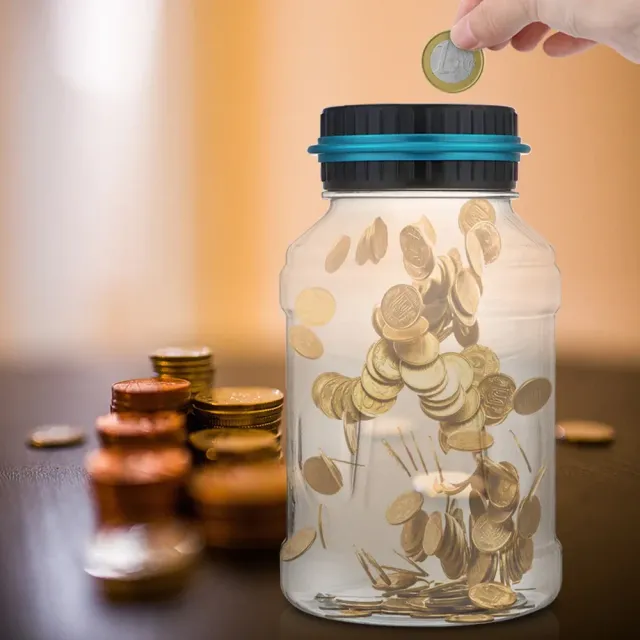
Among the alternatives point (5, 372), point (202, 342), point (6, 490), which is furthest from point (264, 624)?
point (202, 342)

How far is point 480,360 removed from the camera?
69cm

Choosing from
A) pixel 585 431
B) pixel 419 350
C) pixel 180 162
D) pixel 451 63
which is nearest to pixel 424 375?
pixel 419 350

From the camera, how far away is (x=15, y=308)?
330 cm

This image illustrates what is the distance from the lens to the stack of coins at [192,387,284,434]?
3.33 ft

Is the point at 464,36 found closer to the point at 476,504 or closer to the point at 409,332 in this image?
the point at 409,332

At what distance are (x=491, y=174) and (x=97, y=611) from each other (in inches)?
15.0

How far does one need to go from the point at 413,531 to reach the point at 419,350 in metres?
0.12

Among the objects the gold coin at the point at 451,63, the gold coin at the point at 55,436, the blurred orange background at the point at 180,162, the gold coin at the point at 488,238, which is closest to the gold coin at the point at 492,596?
the gold coin at the point at 488,238

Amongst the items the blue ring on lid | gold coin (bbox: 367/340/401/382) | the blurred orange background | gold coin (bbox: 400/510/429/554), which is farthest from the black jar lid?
the blurred orange background

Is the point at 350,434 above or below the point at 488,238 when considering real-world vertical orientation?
below

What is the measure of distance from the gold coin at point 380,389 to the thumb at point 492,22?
27cm

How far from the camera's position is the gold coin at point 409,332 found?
686 millimetres

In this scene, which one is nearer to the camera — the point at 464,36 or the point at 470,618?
the point at 470,618

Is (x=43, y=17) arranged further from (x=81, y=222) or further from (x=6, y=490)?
(x=6, y=490)
